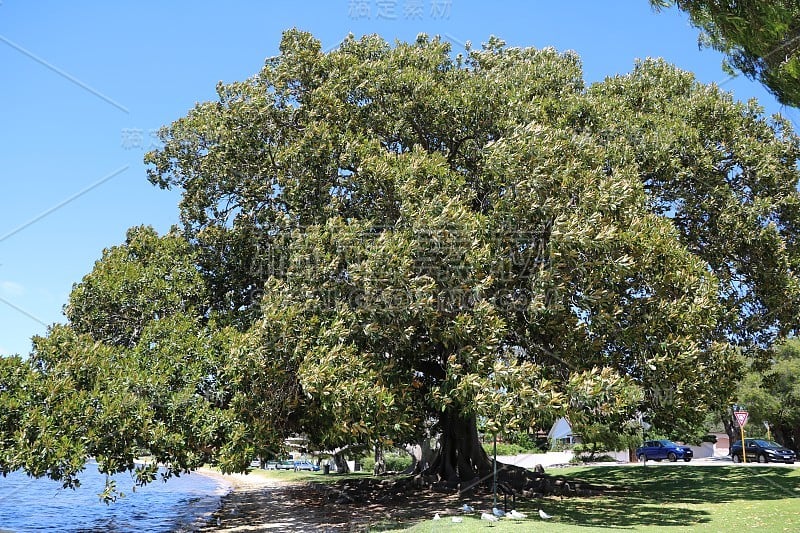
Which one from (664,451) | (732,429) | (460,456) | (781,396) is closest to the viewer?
(460,456)

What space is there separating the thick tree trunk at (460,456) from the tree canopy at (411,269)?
19.6 ft

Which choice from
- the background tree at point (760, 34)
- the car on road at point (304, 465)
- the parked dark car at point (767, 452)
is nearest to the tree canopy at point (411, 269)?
the background tree at point (760, 34)

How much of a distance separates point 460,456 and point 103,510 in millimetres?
14757

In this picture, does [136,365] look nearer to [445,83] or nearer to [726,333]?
[445,83]

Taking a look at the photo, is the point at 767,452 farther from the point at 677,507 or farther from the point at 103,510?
the point at 103,510

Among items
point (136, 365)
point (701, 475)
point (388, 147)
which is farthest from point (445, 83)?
point (701, 475)

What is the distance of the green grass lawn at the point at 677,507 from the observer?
550 inches

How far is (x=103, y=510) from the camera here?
2581 cm

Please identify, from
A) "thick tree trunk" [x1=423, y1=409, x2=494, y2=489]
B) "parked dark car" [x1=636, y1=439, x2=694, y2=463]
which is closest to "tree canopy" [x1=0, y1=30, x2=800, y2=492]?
"thick tree trunk" [x1=423, y1=409, x2=494, y2=489]

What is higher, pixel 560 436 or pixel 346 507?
pixel 560 436

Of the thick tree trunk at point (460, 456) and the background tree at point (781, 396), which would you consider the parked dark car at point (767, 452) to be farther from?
the thick tree trunk at point (460, 456)

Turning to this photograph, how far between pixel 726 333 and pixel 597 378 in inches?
383

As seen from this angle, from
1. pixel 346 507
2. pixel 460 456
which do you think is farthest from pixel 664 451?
pixel 346 507

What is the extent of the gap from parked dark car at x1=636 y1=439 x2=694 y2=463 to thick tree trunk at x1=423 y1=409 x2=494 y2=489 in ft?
79.0
